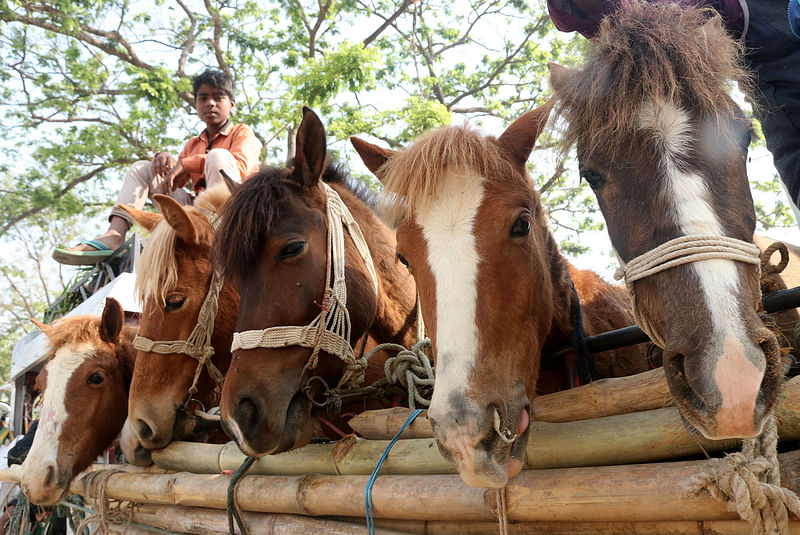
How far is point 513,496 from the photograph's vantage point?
5.77 ft

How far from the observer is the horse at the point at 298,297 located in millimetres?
2502

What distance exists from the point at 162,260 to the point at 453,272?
7.65 feet

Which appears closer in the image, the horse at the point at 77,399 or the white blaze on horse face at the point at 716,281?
the white blaze on horse face at the point at 716,281

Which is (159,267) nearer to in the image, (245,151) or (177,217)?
(177,217)

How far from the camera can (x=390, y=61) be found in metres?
13.9

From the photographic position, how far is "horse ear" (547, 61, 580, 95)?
2.09 meters

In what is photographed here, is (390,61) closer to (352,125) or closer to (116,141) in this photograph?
(352,125)

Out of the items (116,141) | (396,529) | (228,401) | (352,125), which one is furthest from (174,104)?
(396,529)

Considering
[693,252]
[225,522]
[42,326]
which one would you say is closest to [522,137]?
[693,252]

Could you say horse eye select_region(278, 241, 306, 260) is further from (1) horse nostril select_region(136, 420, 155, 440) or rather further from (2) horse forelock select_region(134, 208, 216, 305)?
(1) horse nostril select_region(136, 420, 155, 440)

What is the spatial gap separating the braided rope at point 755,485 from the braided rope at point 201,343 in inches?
107

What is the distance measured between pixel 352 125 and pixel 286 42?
313 cm

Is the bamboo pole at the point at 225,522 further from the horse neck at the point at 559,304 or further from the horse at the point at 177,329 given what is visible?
the horse neck at the point at 559,304

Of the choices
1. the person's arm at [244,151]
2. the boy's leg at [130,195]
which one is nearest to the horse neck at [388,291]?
the person's arm at [244,151]
